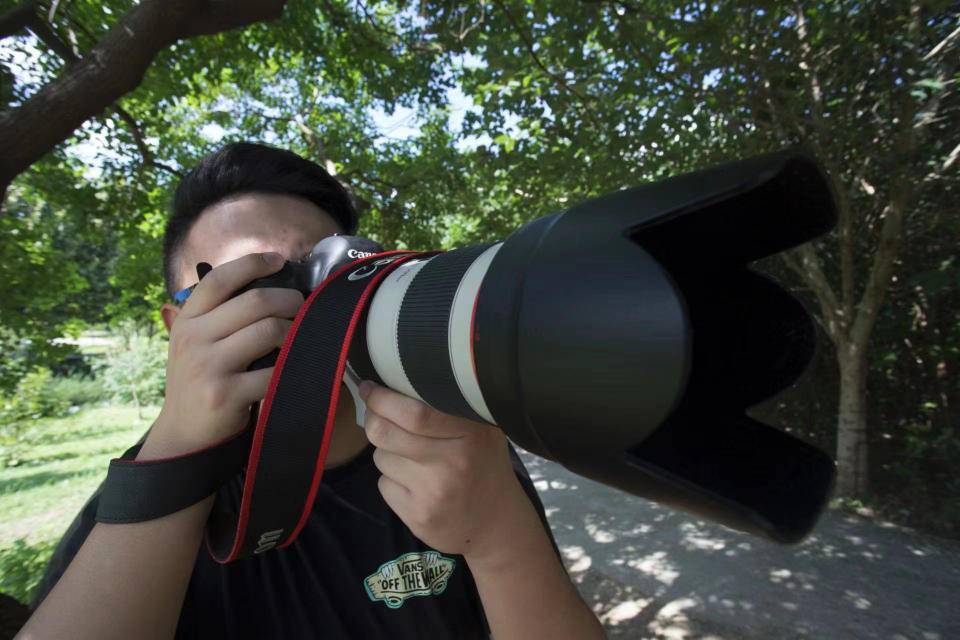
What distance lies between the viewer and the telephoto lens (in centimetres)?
40

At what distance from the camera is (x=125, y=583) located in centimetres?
72

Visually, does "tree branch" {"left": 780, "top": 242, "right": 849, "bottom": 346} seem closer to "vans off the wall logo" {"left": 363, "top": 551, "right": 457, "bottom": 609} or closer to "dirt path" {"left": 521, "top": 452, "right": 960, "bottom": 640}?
"dirt path" {"left": 521, "top": 452, "right": 960, "bottom": 640}

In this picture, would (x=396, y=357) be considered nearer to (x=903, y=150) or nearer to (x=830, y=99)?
(x=903, y=150)

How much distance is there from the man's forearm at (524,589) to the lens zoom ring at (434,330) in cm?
38

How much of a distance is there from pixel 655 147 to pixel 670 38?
0.73 meters

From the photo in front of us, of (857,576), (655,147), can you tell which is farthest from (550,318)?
(857,576)

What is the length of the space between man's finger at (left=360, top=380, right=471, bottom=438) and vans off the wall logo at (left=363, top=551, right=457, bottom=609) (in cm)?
43

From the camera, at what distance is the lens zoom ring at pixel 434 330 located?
62cm

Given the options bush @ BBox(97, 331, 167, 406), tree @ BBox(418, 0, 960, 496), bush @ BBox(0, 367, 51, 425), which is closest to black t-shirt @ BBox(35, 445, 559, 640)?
tree @ BBox(418, 0, 960, 496)

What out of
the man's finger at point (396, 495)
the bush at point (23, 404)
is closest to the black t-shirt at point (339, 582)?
the man's finger at point (396, 495)

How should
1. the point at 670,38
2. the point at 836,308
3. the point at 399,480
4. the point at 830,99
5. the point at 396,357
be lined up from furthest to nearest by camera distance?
the point at 836,308 < the point at 830,99 < the point at 670,38 < the point at 399,480 < the point at 396,357

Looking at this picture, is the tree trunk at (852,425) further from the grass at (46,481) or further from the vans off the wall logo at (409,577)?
the grass at (46,481)

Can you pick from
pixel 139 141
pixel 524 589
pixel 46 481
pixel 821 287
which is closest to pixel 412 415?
pixel 524 589

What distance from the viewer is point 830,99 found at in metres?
3.90
